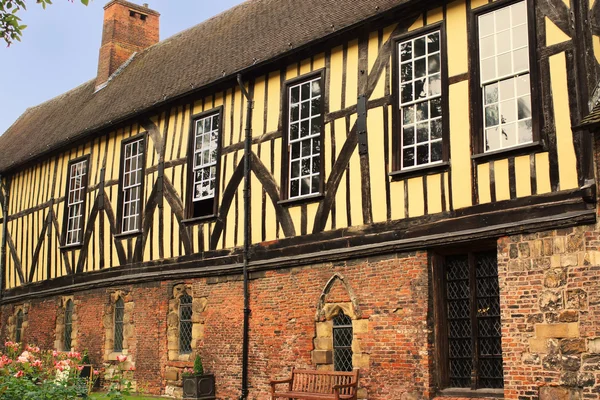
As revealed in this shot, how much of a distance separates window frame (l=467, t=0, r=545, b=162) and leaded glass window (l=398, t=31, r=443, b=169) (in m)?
0.55

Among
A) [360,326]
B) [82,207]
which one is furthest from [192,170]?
[360,326]

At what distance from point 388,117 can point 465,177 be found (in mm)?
1700

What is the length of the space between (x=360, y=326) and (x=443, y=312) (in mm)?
1311

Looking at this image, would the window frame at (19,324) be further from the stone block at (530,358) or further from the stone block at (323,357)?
the stone block at (530,358)

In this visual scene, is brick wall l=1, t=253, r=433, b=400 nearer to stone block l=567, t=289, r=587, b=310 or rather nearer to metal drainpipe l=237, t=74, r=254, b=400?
metal drainpipe l=237, t=74, r=254, b=400

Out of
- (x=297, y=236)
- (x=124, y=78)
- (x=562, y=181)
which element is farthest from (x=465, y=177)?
(x=124, y=78)

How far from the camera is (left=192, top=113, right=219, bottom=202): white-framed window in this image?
14133 mm

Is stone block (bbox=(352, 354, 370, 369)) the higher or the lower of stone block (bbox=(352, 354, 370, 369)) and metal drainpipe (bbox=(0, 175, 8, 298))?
the lower

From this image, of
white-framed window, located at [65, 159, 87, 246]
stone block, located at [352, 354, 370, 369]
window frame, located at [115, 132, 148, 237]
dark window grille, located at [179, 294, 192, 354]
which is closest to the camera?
stone block, located at [352, 354, 370, 369]

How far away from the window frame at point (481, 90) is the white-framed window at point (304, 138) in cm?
288

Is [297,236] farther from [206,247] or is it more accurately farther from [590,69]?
[590,69]

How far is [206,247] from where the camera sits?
13930 mm

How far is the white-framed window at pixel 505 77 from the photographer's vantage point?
9.36 m

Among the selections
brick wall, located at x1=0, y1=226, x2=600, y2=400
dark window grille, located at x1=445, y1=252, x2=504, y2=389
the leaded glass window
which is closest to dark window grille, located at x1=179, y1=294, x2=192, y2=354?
brick wall, located at x1=0, y1=226, x2=600, y2=400
